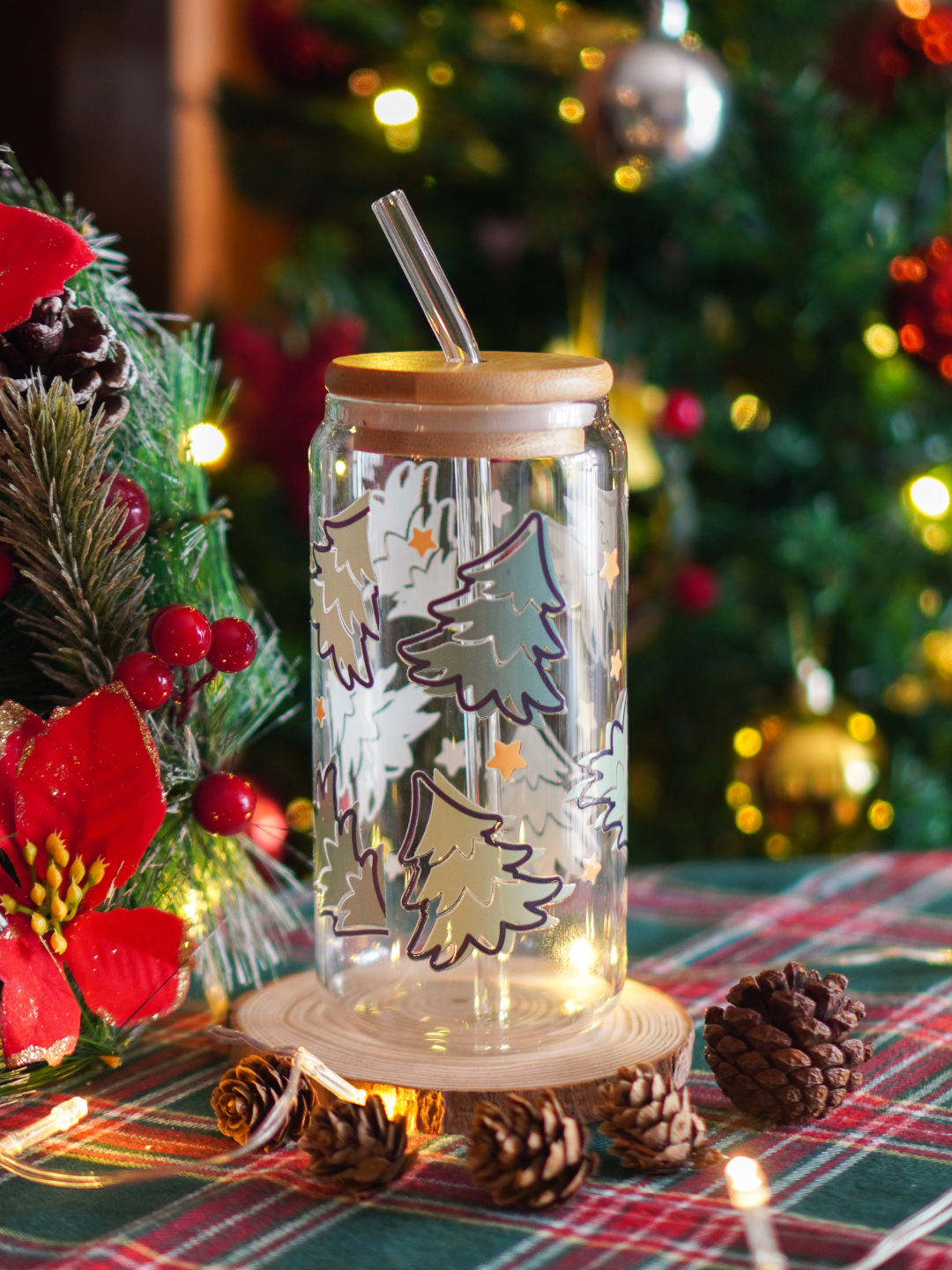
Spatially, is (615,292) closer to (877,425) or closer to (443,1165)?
(877,425)

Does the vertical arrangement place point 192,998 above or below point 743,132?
below

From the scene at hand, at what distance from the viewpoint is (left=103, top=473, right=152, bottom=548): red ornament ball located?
543mm

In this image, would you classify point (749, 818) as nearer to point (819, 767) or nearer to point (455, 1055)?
point (819, 767)

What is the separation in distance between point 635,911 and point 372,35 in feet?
2.68

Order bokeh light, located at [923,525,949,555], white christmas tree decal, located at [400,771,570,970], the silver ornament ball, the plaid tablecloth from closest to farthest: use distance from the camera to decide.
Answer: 1. the plaid tablecloth
2. white christmas tree decal, located at [400,771,570,970]
3. the silver ornament ball
4. bokeh light, located at [923,525,949,555]

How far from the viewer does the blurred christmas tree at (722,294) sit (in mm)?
1097

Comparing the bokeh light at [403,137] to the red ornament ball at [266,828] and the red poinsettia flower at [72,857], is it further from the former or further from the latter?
the red poinsettia flower at [72,857]

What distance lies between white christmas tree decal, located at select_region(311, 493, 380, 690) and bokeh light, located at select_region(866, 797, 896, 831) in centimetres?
78

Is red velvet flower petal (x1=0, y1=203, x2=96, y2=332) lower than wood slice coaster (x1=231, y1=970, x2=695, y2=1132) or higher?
higher

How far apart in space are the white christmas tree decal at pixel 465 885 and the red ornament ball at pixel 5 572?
0.18 m

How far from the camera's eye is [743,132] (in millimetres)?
1107

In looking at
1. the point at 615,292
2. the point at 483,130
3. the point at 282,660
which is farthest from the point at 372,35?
the point at 282,660

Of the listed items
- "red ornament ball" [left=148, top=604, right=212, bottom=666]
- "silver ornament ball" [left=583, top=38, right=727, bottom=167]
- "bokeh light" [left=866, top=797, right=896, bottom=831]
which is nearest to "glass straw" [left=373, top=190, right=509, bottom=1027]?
"red ornament ball" [left=148, top=604, right=212, bottom=666]

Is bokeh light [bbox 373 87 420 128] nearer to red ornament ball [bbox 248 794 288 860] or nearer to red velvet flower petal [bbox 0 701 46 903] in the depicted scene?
red ornament ball [bbox 248 794 288 860]
